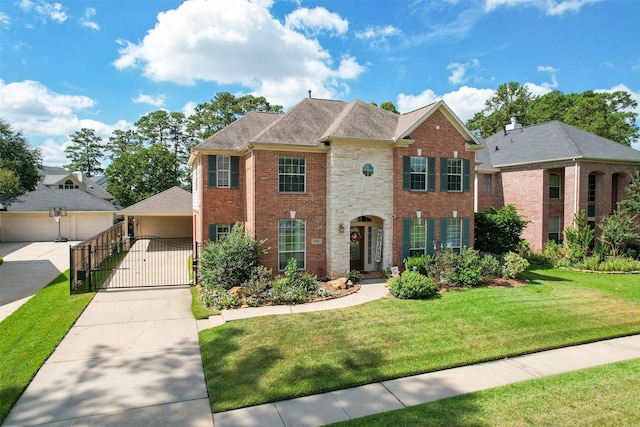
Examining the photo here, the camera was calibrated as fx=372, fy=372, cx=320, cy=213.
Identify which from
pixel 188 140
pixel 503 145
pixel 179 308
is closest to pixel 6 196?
pixel 188 140

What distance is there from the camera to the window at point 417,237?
16.0 metres

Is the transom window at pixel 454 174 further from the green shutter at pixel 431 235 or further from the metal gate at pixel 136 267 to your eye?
the metal gate at pixel 136 267

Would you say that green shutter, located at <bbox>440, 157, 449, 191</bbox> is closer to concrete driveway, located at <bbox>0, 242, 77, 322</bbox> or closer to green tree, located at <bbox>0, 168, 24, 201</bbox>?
concrete driveway, located at <bbox>0, 242, 77, 322</bbox>

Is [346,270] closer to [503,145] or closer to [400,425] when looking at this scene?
[400,425]

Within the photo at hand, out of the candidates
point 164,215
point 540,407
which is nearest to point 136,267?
point 164,215

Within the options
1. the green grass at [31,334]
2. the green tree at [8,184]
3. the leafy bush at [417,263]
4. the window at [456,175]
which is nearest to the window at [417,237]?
the leafy bush at [417,263]

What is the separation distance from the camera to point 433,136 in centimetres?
1612

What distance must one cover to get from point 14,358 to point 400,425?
27.0 ft

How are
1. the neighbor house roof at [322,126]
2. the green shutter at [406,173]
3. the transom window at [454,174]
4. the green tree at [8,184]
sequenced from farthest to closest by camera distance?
the green tree at [8,184] → the transom window at [454,174] → the green shutter at [406,173] → the neighbor house roof at [322,126]

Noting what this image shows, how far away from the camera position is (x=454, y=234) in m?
16.9

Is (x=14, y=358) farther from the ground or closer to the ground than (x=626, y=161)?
closer to the ground

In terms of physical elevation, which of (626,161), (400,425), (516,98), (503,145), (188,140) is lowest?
(400,425)

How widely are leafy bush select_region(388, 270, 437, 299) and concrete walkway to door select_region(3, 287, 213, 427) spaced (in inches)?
263

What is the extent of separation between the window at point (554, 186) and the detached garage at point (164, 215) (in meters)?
24.4
